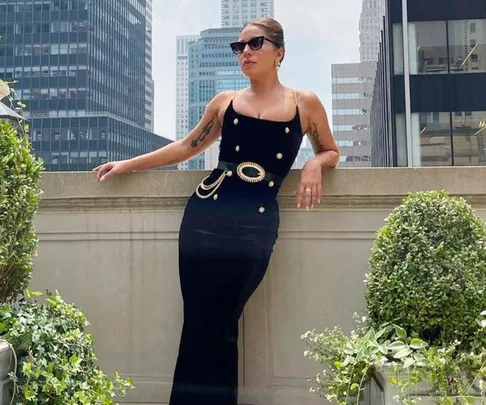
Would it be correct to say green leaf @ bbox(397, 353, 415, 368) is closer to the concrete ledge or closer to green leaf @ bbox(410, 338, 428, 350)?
green leaf @ bbox(410, 338, 428, 350)

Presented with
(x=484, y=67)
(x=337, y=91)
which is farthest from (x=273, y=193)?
(x=337, y=91)

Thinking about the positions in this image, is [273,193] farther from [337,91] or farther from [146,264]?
[337,91]

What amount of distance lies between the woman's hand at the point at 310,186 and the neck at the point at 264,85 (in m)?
0.42

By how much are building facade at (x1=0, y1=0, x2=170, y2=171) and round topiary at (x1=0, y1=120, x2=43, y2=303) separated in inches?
2579

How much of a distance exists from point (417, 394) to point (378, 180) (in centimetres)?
130

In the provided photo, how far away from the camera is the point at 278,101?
2674 mm

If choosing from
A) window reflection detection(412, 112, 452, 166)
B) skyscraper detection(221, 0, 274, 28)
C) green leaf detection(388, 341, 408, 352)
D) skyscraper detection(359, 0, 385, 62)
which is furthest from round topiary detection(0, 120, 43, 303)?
skyscraper detection(359, 0, 385, 62)

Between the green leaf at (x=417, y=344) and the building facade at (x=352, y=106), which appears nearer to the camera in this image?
the green leaf at (x=417, y=344)

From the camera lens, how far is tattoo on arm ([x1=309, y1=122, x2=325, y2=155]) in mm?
2723

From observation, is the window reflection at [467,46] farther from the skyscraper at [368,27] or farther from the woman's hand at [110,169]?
the skyscraper at [368,27]

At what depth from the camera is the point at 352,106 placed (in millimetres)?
83000

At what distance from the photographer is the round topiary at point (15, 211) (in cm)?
207

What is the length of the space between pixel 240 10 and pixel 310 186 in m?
95.6

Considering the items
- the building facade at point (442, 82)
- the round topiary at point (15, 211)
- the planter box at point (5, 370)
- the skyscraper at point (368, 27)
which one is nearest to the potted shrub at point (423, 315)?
the planter box at point (5, 370)
